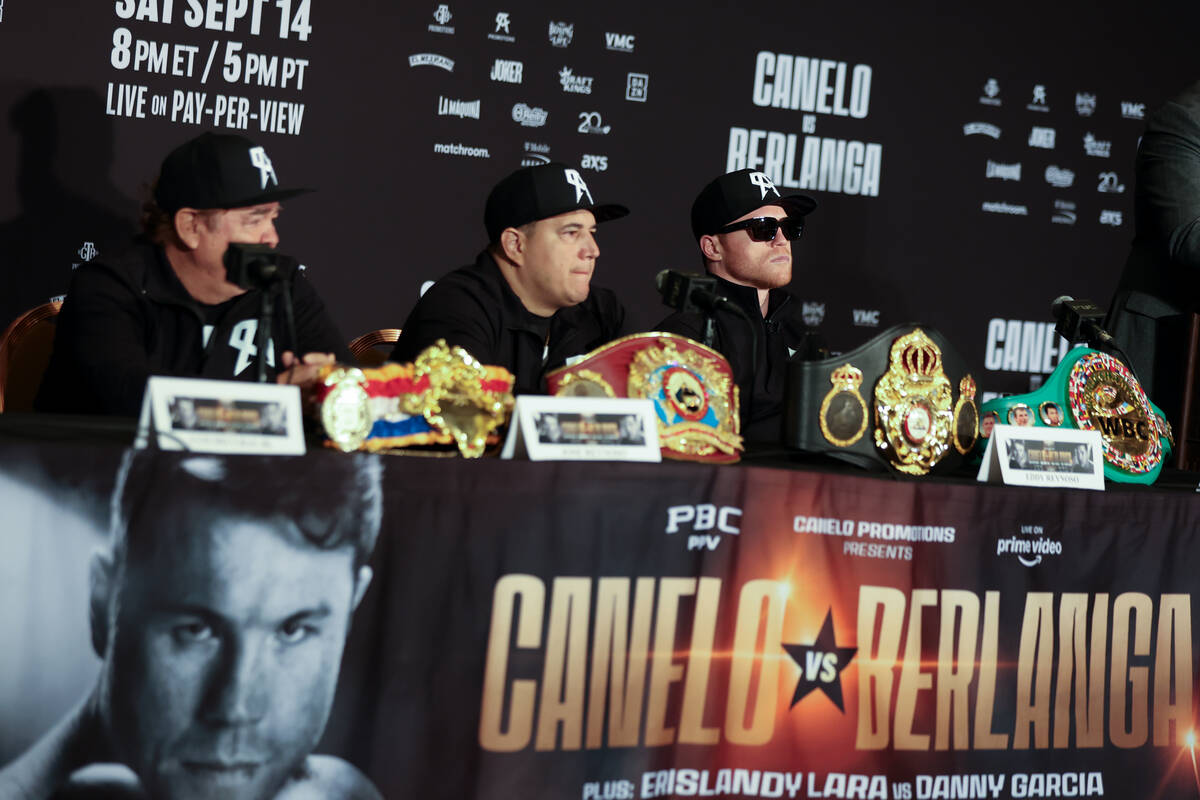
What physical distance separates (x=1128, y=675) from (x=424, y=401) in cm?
129

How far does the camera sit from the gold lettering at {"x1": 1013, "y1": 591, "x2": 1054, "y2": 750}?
213 centimetres

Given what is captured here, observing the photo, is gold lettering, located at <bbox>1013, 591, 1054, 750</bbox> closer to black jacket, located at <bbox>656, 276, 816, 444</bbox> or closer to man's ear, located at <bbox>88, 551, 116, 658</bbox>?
black jacket, located at <bbox>656, 276, 816, 444</bbox>

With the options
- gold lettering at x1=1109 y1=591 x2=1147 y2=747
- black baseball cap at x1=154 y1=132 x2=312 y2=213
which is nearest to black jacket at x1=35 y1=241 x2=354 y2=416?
black baseball cap at x1=154 y1=132 x2=312 y2=213

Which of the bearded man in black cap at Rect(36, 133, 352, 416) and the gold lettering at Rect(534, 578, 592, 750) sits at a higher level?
the bearded man in black cap at Rect(36, 133, 352, 416)

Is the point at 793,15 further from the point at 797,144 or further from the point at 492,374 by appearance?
the point at 492,374

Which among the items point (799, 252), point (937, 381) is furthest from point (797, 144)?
point (937, 381)

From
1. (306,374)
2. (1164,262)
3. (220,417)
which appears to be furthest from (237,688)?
(1164,262)

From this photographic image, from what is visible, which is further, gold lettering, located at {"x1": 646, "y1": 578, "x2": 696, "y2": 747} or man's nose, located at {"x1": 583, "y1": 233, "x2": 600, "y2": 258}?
man's nose, located at {"x1": 583, "y1": 233, "x2": 600, "y2": 258}

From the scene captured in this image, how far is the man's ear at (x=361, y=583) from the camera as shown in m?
1.75

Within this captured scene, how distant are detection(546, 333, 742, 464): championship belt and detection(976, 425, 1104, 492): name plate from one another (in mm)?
456

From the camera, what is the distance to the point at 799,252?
14.5ft

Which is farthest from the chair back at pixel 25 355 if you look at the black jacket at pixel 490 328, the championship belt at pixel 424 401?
the championship belt at pixel 424 401

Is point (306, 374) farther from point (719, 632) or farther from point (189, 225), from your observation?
point (719, 632)

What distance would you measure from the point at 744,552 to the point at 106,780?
94 cm
